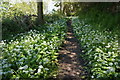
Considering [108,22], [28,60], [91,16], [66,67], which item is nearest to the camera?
[28,60]

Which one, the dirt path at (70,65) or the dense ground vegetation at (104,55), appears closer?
the dense ground vegetation at (104,55)

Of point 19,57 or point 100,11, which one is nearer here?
point 19,57

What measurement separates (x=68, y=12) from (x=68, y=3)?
153 centimetres

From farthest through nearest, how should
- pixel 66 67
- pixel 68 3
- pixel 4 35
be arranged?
pixel 68 3
pixel 4 35
pixel 66 67

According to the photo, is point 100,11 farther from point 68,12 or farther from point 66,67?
point 68,12

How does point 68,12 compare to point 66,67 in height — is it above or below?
above

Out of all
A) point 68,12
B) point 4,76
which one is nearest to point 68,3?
point 68,12

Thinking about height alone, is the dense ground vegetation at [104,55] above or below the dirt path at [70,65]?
above

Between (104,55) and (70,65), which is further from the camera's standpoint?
(70,65)

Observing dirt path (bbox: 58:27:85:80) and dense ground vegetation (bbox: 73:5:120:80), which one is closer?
dense ground vegetation (bbox: 73:5:120:80)

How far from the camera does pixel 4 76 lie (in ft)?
9.29

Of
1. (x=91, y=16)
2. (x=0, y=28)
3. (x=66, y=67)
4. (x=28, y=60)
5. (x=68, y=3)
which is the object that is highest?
(x=68, y=3)

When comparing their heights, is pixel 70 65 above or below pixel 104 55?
below

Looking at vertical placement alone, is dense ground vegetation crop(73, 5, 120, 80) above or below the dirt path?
above
